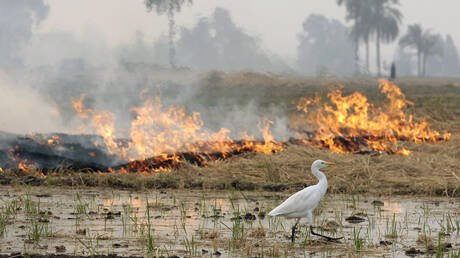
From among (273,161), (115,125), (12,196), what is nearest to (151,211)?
(12,196)

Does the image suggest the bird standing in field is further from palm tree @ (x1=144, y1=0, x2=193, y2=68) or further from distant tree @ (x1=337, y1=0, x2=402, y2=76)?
distant tree @ (x1=337, y1=0, x2=402, y2=76)

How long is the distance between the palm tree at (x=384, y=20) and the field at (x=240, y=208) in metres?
107

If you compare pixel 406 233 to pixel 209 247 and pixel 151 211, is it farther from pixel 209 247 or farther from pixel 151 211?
pixel 151 211

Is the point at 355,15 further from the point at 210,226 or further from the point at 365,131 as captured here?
the point at 210,226

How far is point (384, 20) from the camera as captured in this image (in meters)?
129

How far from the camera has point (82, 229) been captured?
11484 mm

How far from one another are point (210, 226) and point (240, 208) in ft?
7.08

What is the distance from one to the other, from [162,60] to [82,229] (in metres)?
16.9

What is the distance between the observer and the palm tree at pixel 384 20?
128500 mm

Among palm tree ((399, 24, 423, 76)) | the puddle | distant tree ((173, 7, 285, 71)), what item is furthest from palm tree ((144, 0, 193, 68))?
palm tree ((399, 24, 423, 76))

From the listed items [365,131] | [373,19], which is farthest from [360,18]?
[365,131]

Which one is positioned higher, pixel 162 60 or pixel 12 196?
pixel 162 60

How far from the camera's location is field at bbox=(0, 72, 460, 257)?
10.2m

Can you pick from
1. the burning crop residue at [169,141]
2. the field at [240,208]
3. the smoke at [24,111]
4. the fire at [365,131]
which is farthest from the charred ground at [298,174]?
the smoke at [24,111]
